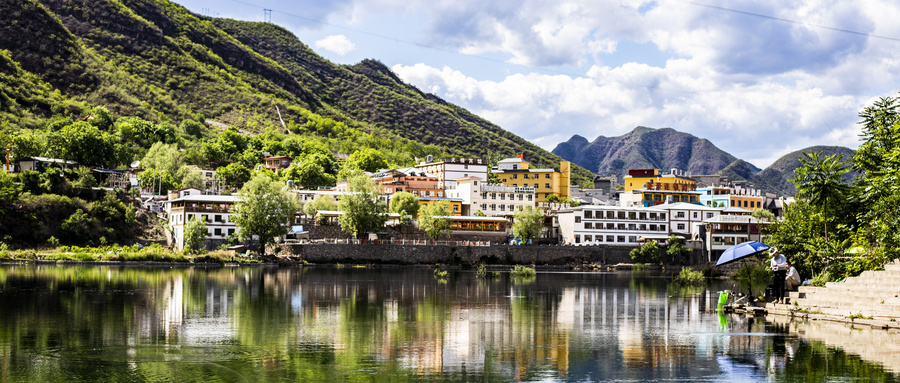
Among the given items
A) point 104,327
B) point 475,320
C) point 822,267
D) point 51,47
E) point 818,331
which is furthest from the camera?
point 51,47

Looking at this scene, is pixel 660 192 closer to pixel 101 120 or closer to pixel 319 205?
pixel 319 205

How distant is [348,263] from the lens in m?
85.0

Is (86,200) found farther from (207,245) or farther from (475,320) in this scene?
(475,320)

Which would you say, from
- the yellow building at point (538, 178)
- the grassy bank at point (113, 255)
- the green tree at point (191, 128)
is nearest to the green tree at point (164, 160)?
the grassy bank at point (113, 255)

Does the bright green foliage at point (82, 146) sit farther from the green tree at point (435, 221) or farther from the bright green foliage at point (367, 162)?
the bright green foliage at point (367, 162)

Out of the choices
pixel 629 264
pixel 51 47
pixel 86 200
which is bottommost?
pixel 629 264

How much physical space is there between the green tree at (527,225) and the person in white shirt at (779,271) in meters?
63.3

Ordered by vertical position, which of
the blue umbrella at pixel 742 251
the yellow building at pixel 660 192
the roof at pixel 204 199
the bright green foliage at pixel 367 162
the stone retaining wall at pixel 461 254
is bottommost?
the stone retaining wall at pixel 461 254

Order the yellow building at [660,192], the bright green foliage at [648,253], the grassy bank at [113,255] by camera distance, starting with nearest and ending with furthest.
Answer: the grassy bank at [113,255]
the bright green foliage at [648,253]
the yellow building at [660,192]

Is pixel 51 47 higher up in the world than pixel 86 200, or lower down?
higher up

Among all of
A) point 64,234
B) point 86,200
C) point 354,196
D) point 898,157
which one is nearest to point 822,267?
point 898,157

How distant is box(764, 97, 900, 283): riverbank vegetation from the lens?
32875mm

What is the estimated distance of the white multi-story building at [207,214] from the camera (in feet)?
288

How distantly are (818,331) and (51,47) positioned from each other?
653 feet
